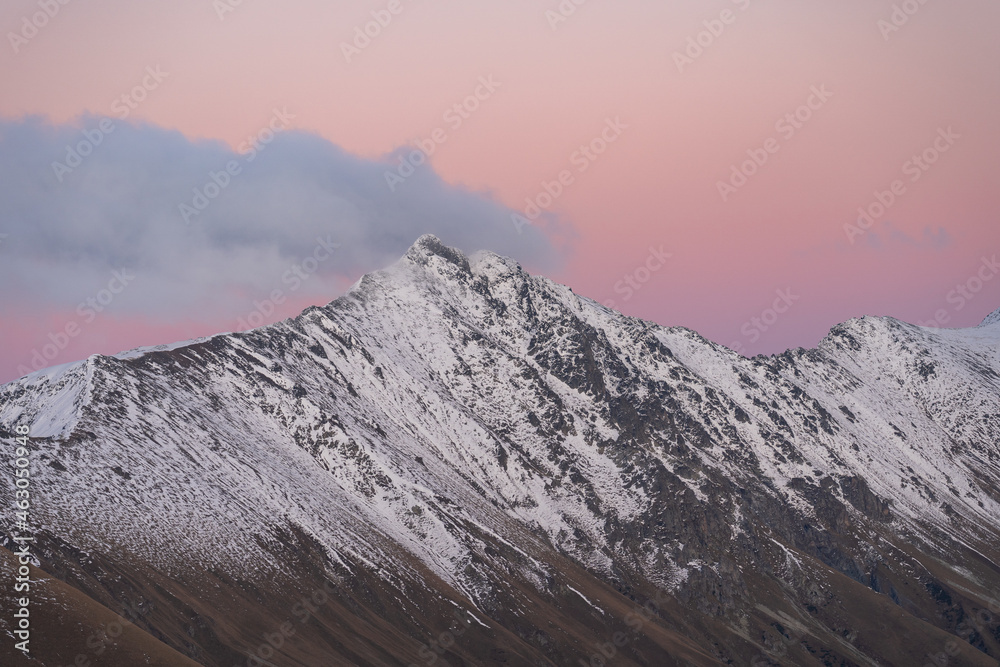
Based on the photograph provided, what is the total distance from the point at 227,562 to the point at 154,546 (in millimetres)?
15358

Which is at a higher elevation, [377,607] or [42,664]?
[377,607]

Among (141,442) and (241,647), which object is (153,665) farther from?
(141,442)

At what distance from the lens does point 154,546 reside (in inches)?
6289

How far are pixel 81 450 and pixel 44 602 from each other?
11079 centimetres

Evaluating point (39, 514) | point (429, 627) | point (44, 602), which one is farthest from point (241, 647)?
point (44, 602)

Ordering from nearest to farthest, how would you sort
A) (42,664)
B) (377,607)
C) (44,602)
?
(42,664), (44,602), (377,607)

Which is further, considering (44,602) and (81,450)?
(81,450)

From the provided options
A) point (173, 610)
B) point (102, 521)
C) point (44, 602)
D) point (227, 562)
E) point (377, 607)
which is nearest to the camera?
point (44, 602)

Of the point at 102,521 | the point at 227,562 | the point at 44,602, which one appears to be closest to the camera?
the point at 44,602

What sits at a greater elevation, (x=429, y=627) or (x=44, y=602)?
(x=429, y=627)

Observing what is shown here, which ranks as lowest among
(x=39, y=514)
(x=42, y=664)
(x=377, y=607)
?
(x=39, y=514)

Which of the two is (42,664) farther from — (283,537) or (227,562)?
Answer: (283,537)

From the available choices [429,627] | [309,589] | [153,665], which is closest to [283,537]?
[309,589]

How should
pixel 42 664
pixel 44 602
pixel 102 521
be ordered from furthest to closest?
1. pixel 102 521
2. pixel 44 602
3. pixel 42 664
